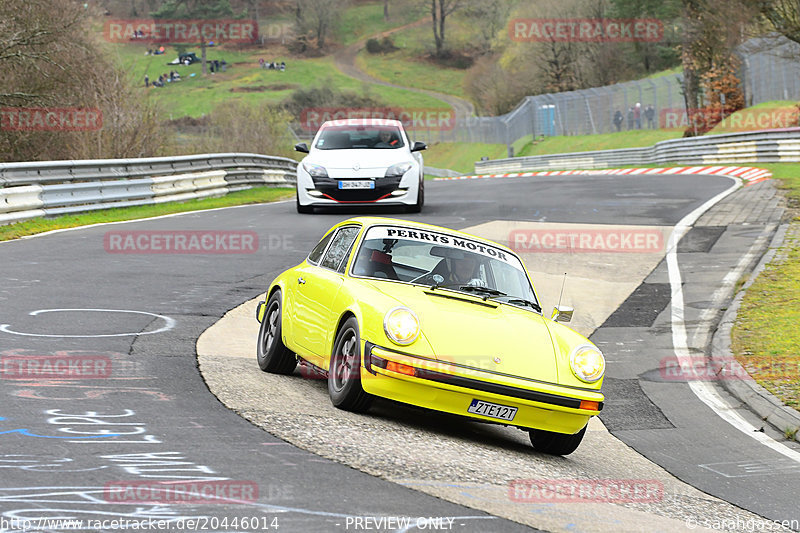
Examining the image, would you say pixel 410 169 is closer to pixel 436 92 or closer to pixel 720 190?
pixel 720 190

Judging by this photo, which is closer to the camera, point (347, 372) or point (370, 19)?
point (347, 372)

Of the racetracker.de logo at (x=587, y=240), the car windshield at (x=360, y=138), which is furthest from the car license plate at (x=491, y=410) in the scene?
the car windshield at (x=360, y=138)

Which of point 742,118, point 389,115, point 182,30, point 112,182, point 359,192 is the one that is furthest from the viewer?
point 182,30

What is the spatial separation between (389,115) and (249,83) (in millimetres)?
27971

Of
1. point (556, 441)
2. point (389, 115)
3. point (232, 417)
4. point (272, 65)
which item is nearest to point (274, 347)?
point (232, 417)

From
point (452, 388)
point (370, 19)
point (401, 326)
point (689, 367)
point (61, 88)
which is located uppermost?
point (370, 19)

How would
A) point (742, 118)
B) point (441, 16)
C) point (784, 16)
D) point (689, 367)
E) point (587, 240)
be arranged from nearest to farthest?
point (689, 367), point (587, 240), point (784, 16), point (742, 118), point (441, 16)

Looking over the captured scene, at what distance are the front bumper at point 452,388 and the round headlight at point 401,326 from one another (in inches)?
4.2

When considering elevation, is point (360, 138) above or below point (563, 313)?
above

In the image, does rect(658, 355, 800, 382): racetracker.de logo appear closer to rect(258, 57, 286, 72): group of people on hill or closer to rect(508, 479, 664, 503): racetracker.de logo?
rect(508, 479, 664, 503): racetracker.de logo

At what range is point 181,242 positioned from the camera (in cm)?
1689

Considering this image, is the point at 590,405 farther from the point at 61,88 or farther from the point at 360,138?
the point at 61,88

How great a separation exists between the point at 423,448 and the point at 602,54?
8769 cm

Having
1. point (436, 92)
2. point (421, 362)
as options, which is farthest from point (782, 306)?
point (436, 92)
